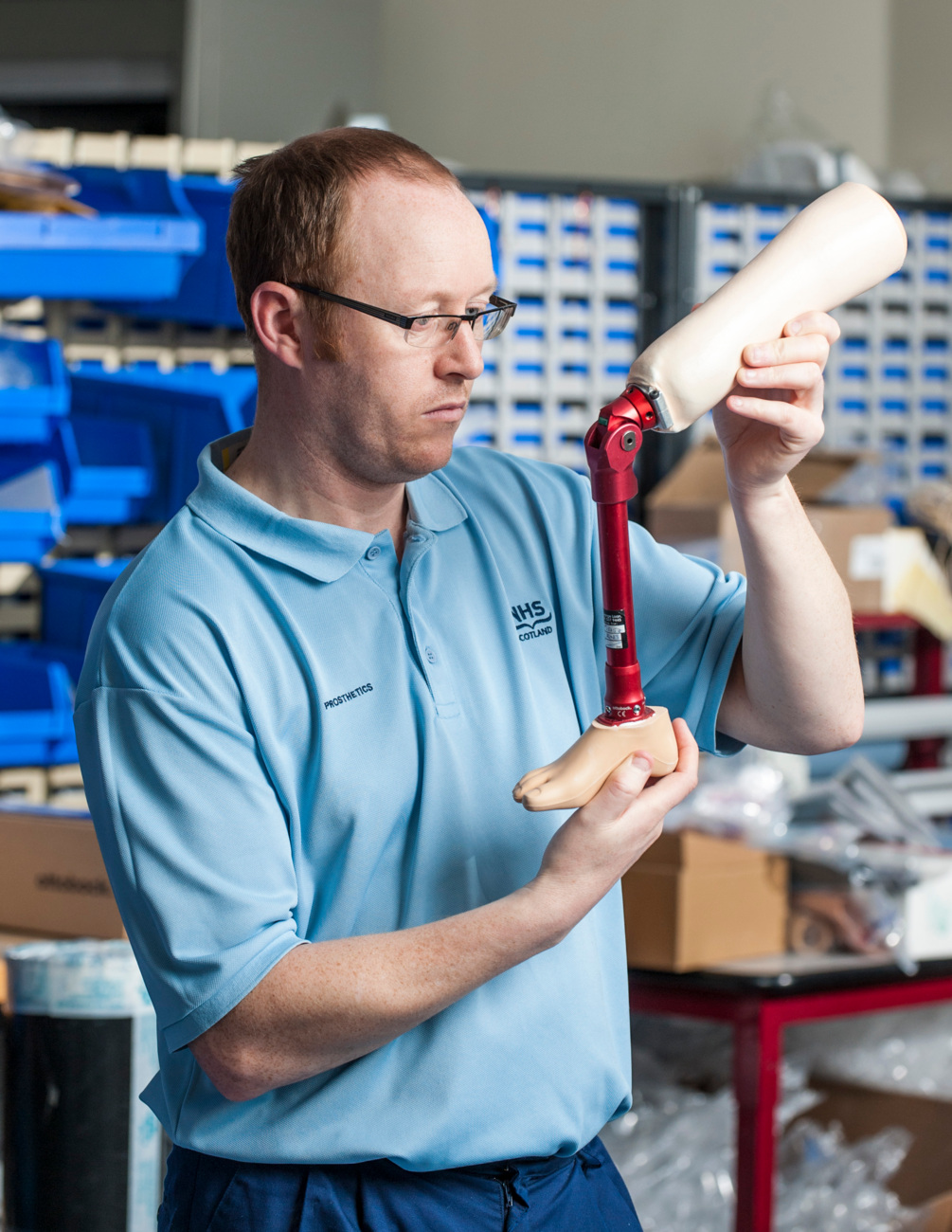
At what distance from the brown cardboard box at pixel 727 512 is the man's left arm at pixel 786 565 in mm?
1556

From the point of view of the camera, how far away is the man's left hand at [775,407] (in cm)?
90

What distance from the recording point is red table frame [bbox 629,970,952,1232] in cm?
183

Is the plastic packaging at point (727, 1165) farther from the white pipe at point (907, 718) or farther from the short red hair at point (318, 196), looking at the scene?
the short red hair at point (318, 196)

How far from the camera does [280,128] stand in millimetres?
4090

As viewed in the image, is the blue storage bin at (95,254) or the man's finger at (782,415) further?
the blue storage bin at (95,254)

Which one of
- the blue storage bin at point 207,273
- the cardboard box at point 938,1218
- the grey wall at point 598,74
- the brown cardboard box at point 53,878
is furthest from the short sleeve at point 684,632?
the grey wall at point 598,74

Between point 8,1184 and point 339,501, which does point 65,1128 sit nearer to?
point 8,1184

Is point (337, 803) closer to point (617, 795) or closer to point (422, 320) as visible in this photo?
point (617, 795)

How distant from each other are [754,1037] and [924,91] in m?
3.68

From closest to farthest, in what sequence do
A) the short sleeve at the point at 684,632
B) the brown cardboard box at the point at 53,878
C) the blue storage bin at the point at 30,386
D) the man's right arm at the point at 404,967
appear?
the man's right arm at the point at 404,967, the short sleeve at the point at 684,632, the brown cardboard box at the point at 53,878, the blue storage bin at the point at 30,386

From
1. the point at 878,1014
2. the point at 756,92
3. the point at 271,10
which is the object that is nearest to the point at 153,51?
the point at 271,10

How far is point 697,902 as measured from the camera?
186 cm

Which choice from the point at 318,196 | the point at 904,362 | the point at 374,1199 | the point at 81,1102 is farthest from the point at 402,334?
the point at 904,362

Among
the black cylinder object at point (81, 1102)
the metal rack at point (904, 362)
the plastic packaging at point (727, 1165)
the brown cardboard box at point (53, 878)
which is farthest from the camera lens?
the metal rack at point (904, 362)
